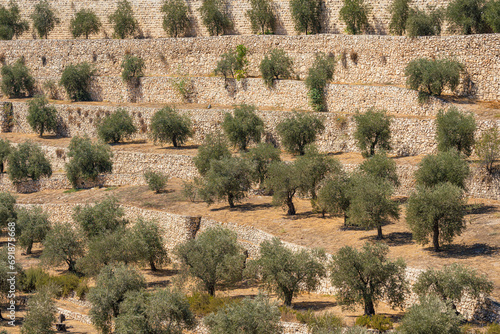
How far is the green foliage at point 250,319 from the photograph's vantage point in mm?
29938

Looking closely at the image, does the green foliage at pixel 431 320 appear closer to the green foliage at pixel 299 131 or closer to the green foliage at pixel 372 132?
the green foliage at pixel 372 132

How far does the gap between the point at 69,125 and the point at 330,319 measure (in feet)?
140

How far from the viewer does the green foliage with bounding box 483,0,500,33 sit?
52.6 metres

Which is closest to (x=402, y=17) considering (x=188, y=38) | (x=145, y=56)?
(x=188, y=38)

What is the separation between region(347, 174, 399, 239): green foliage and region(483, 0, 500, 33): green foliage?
20.7 metres

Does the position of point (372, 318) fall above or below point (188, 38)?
below

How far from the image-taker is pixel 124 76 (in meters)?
67.0

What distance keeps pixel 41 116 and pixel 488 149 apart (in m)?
40.8

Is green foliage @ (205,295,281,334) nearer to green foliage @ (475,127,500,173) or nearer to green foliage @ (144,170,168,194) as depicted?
green foliage @ (475,127,500,173)

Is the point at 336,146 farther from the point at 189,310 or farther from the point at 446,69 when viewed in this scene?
the point at 189,310

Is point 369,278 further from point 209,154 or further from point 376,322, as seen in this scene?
point 209,154

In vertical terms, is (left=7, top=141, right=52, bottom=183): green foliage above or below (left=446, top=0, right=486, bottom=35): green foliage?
below

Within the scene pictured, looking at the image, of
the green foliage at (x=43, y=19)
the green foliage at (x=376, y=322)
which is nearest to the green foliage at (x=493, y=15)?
the green foliage at (x=376, y=322)

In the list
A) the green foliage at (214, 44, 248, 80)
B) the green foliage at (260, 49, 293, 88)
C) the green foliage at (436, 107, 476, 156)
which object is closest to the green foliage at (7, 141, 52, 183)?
the green foliage at (214, 44, 248, 80)
